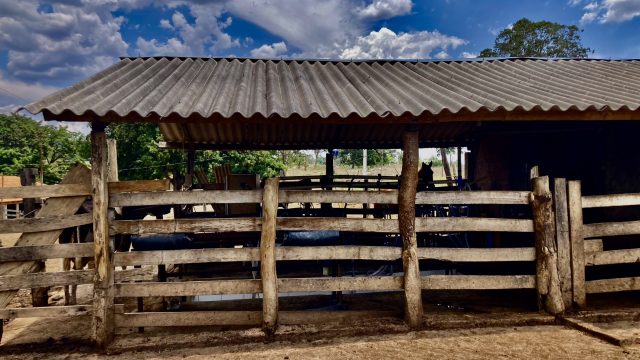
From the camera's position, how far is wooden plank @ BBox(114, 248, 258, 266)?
178 inches

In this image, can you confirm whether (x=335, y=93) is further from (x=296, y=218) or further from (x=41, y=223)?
(x=41, y=223)

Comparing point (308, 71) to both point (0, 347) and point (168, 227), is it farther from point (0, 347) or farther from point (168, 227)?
point (0, 347)

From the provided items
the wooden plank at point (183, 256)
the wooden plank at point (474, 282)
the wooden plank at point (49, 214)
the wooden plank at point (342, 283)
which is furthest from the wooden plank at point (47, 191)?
the wooden plank at point (474, 282)

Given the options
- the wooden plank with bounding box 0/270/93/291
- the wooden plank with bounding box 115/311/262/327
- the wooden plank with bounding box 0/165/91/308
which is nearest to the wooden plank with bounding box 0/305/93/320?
the wooden plank with bounding box 0/165/91/308

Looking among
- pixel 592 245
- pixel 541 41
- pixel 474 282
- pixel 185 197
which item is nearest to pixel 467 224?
pixel 474 282

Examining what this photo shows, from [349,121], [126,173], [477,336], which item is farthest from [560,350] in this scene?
[126,173]

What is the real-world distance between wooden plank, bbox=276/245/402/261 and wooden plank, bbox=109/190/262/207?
0.74 m

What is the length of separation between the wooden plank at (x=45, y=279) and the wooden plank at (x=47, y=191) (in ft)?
2.96

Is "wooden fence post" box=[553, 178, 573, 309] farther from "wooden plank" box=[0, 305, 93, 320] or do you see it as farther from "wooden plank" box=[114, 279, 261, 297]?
"wooden plank" box=[0, 305, 93, 320]

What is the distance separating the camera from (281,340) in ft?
14.4

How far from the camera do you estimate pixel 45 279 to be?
4.38 meters

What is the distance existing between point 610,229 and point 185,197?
17.8 feet

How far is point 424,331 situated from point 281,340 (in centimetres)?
173

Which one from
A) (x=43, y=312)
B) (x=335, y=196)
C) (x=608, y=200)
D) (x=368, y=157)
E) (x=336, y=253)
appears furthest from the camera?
(x=368, y=157)
